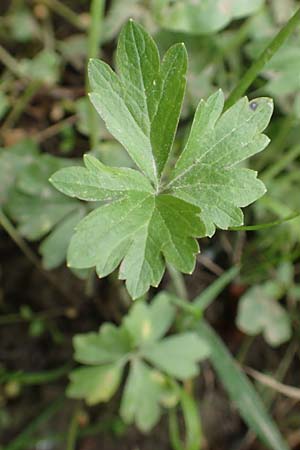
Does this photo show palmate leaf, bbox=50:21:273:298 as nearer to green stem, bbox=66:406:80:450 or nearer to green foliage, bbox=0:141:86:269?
green foliage, bbox=0:141:86:269

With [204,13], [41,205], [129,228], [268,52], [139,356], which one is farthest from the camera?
[139,356]

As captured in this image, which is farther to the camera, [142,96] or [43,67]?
[43,67]

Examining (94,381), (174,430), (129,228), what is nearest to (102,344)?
(94,381)

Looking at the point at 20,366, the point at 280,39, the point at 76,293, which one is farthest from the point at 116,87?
the point at 20,366

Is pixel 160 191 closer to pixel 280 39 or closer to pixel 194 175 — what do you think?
pixel 194 175

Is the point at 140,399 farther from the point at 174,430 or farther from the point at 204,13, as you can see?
the point at 204,13
